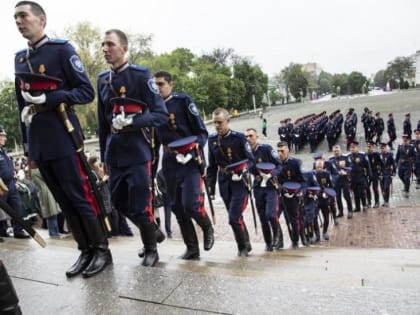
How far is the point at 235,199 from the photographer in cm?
582

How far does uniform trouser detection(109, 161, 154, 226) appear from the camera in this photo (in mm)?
3424

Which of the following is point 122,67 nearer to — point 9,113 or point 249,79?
point 9,113

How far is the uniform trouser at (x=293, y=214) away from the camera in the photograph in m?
8.02

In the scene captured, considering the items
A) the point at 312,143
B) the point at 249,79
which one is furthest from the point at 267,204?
the point at 249,79

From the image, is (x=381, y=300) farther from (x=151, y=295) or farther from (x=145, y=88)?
(x=145, y=88)

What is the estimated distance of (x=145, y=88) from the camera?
3.45 meters

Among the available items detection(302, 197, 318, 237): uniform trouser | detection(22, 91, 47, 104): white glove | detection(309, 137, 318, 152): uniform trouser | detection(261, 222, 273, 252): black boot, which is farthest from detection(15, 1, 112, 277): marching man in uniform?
detection(309, 137, 318, 152): uniform trouser

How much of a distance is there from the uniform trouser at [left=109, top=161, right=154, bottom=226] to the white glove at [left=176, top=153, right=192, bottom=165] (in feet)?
2.10

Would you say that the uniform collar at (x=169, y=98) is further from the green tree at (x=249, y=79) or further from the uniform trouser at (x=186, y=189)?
the green tree at (x=249, y=79)

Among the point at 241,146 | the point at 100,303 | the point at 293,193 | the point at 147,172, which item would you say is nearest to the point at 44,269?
the point at 100,303

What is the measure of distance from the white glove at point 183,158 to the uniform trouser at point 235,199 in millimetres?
1705

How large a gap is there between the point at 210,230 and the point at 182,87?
54.3 meters

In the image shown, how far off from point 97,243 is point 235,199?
2748 millimetres

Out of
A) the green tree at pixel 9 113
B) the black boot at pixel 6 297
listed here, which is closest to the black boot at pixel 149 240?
the black boot at pixel 6 297
